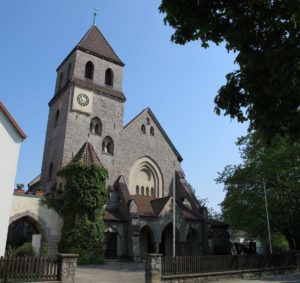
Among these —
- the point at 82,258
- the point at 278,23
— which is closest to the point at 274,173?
the point at 82,258

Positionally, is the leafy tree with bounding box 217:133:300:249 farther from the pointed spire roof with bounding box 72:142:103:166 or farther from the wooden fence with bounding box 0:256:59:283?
the wooden fence with bounding box 0:256:59:283

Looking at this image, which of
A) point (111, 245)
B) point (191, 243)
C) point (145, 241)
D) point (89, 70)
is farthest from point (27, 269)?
point (89, 70)

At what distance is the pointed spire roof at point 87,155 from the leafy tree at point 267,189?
12.9 metres

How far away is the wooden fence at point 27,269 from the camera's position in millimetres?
12695

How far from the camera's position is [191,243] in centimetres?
3197

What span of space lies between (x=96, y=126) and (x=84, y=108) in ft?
7.24

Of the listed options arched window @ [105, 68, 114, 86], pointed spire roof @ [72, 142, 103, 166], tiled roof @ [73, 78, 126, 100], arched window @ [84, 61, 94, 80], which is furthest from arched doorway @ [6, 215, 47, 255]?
arched window @ [105, 68, 114, 86]

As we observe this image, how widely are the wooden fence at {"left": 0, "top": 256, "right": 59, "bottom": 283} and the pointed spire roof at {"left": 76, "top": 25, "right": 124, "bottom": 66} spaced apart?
25711 mm

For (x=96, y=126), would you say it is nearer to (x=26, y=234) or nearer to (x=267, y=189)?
(x=26, y=234)

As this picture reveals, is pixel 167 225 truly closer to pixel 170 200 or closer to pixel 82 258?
pixel 170 200

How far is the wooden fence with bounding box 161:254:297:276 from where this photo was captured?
15969 millimetres

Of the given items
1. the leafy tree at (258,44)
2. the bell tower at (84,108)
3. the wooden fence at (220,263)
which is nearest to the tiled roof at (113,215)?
the bell tower at (84,108)

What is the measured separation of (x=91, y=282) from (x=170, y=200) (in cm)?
1562

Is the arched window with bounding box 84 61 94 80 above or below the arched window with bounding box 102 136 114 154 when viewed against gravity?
above
